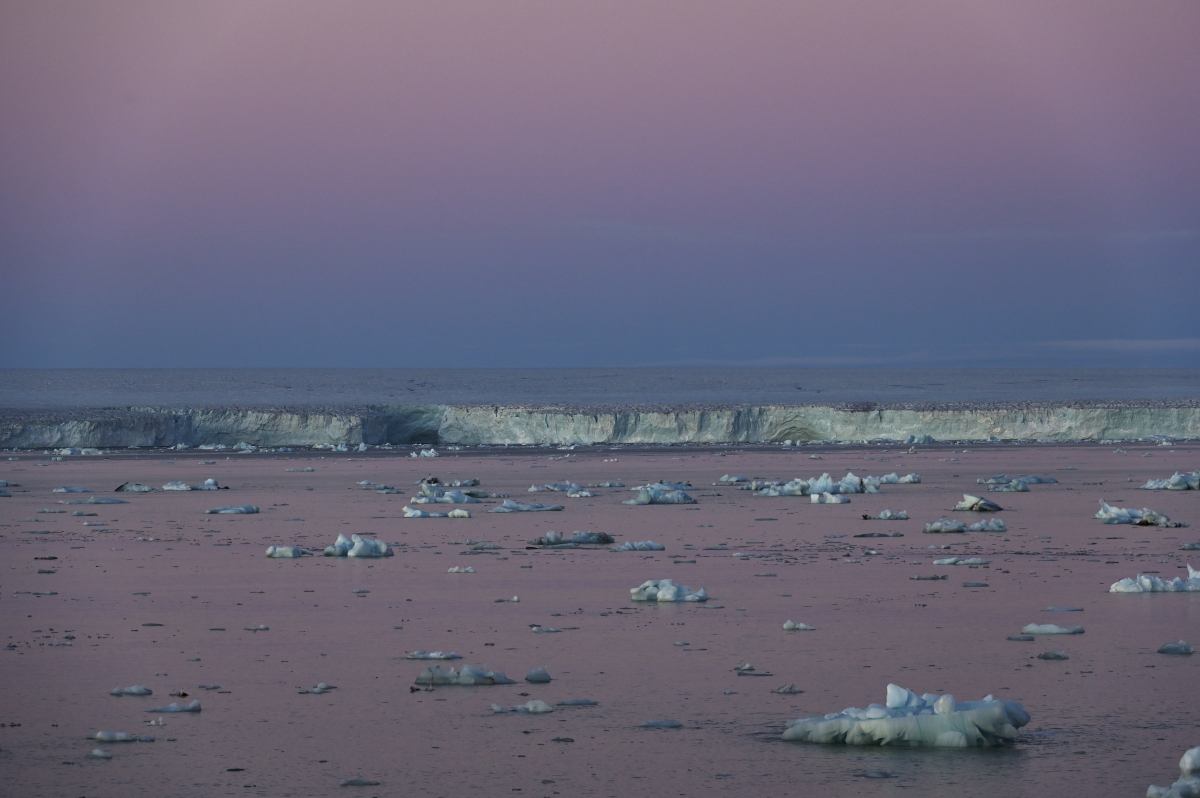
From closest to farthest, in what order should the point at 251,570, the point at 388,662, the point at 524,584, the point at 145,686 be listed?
the point at 145,686 → the point at 388,662 → the point at 524,584 → the point at 251,570

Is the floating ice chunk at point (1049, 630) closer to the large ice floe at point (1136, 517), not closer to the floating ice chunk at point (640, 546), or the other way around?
the floating ice chunk at point (640, 546)

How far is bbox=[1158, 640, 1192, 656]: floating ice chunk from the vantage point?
294 inches

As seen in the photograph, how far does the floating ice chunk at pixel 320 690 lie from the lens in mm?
6652

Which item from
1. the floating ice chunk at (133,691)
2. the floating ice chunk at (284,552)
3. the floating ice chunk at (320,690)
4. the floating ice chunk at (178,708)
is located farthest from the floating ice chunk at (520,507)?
the floating ice chunk at (178,708)

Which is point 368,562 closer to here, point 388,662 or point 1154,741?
point 388,662

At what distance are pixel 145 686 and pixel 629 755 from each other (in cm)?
251

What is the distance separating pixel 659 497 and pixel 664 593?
363 inches

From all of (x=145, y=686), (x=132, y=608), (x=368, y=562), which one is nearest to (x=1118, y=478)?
(x=368, y=562)

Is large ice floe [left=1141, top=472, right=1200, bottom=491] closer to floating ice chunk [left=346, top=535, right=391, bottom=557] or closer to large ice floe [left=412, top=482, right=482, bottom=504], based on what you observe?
large ice floe [left=412, top=482, right=482, bottom=504]

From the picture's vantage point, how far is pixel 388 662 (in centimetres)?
742

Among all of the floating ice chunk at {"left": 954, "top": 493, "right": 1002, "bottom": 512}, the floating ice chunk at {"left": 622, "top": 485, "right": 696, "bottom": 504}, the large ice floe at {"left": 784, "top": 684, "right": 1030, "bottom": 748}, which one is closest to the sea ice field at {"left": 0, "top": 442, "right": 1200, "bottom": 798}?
the large ice floe at {"left": 784, "top": 684, "right": 1030, "bottom": 748}

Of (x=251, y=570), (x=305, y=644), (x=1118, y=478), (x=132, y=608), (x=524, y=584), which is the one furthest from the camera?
(x=1118, y=478)

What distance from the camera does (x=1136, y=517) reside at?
1544cm

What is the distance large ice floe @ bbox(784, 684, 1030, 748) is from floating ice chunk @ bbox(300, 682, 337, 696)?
2.21 m
